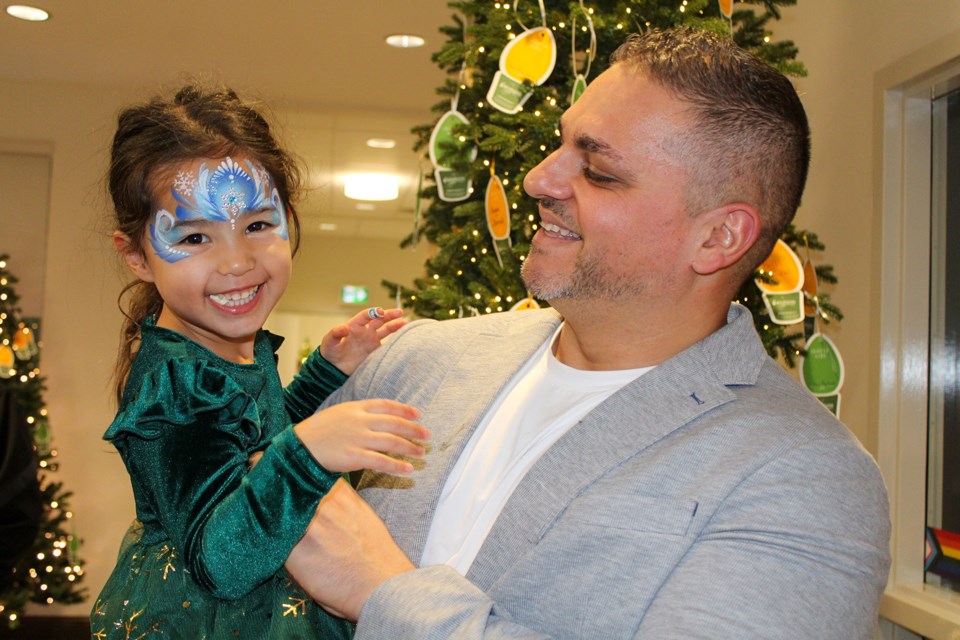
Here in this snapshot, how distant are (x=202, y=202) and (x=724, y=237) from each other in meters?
0.96

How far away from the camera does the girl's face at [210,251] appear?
1.63m

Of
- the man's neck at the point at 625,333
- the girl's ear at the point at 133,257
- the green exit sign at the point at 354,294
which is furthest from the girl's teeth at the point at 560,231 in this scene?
the green exit sign at the point at 354,294

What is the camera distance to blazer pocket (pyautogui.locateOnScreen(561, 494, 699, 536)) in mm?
1338

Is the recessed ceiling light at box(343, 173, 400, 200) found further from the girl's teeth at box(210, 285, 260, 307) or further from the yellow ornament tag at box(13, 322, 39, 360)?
the girl's teeth at box(210, 285, 260, 307)

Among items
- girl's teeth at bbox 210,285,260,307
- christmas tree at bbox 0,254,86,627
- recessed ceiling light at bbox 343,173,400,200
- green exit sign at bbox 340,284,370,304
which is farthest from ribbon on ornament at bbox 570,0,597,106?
green exit sign at bbox 340,284,370,304

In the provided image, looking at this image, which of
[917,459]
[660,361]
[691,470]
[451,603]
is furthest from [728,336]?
[917,459]

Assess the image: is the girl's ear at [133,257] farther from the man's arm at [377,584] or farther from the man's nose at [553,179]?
the man's nose at [553,179]

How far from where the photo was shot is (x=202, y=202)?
1.63m

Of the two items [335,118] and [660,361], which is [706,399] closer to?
[660,361]

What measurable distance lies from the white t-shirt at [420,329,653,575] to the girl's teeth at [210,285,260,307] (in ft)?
1.57

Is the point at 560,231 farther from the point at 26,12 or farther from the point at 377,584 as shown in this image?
the point at 26,12

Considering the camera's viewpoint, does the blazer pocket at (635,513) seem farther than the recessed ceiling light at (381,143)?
No

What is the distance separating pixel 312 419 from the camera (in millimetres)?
1379

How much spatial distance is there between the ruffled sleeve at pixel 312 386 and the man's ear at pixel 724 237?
2.57 ft
